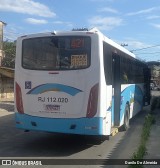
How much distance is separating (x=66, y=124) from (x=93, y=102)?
943 mm

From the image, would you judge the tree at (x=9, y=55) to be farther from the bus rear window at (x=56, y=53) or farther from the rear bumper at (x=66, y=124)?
the rear bumper at (x=66, y=124)

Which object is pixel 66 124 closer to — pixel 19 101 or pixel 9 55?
pixel 19 101

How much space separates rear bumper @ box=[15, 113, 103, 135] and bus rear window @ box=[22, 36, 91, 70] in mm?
1415

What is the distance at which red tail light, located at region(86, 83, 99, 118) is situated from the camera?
973 cm

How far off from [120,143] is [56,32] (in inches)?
160

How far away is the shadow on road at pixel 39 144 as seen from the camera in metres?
9.84

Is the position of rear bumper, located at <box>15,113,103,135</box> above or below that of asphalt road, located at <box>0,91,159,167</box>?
above

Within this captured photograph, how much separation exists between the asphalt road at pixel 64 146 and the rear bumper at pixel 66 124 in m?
0.62

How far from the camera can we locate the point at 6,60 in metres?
54.8

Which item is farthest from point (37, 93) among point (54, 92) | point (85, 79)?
point (85, 79)

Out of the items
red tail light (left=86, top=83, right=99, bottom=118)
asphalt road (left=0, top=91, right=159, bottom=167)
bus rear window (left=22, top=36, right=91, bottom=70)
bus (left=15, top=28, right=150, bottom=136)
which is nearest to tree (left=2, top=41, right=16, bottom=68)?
asphalt road (left=0, top=91, right=159, bottom=167)

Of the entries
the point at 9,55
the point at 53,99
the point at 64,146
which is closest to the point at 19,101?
the point at 53,99

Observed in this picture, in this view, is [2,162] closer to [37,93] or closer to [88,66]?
[37,93]

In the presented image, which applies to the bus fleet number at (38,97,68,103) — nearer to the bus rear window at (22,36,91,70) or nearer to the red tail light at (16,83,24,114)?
the red tail light at (16,83,24,114)
